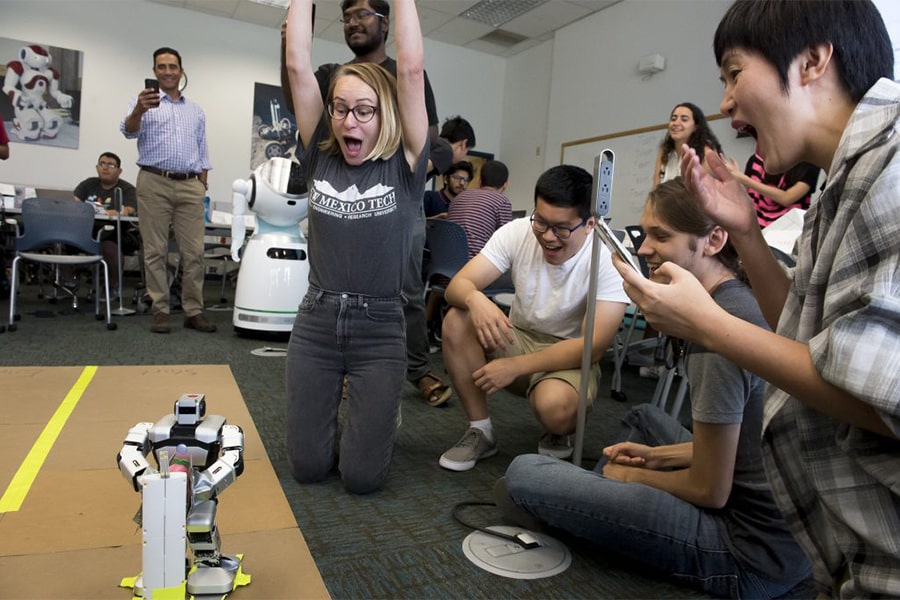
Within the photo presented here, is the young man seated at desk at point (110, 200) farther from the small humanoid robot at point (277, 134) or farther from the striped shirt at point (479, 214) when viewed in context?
the striped shirt at point (479, 214)

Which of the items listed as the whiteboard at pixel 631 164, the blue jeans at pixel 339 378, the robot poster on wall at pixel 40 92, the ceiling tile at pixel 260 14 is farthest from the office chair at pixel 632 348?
the robot poster on wall at pixel 40 92

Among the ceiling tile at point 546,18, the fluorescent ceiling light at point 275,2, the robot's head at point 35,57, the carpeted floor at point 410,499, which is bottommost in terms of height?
the carpeted floor at point 410,499

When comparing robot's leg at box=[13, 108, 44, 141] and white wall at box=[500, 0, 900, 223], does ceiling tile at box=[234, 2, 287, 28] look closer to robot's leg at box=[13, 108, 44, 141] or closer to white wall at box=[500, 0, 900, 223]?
robot's leg at box=[13, 108, 44, 141]

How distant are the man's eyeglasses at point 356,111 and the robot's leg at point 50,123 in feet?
19.9

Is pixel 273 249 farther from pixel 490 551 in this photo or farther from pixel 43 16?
pixel 43 16

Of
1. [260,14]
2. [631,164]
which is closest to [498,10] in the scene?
[631,164]

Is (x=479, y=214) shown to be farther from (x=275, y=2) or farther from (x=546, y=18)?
(x=275, y=2)

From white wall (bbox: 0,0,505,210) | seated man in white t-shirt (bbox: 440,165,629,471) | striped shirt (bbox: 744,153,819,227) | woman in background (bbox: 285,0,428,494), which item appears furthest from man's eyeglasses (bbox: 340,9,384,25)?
white wall (bbox: 0,0,505,210)

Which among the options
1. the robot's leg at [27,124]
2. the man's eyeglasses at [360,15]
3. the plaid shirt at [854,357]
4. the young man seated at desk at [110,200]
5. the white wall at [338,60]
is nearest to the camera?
the plaid shirt at [854,357]

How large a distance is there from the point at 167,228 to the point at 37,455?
217 cm

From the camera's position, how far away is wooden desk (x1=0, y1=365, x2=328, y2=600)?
1055mm

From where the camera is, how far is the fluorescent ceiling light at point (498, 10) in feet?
19.4

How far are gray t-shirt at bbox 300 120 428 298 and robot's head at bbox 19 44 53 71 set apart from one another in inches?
238

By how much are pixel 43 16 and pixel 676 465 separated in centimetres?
732
